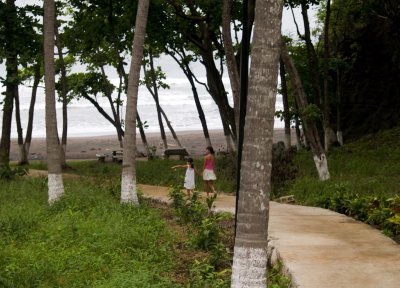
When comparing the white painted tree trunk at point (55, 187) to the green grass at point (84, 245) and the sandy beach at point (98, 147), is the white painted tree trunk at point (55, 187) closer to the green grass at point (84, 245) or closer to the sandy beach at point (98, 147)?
the green grass at point (84, 245)

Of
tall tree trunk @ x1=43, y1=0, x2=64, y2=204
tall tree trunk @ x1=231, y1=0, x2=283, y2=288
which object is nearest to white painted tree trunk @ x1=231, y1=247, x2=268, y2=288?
tall tree trunk @ x1=231, y1=0, x2=283, y2=288

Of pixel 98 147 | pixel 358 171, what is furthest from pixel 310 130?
pixel 98 147

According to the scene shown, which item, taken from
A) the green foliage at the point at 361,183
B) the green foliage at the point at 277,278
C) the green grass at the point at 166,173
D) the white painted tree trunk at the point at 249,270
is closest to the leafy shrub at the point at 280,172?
the green foliage at the point at 361,183

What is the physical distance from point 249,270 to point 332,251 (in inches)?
140

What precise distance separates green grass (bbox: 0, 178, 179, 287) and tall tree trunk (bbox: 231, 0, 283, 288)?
2.51 metres

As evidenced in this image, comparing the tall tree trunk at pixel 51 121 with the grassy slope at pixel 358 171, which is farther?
the grassy slope at pixel 358 171

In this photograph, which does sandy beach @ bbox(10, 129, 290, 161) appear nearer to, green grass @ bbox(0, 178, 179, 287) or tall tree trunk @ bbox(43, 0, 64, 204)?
tall tree trunk @ bbox(43, 0, 64, 204)

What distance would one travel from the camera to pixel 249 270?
6.20 meters

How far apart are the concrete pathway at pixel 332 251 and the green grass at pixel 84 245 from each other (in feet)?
5.48

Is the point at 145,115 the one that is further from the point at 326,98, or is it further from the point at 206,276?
the point at 206,276

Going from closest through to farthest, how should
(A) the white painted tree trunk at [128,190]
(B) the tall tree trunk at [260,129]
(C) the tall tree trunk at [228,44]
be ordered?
(B) the tall tree trunk at [260,129] → (A) the white painted tree trunk at [128,190] → (C) the tall tree trunk at [228,44]

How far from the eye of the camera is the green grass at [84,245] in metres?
8.54

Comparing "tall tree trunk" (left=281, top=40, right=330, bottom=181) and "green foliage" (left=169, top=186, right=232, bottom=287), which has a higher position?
"tall tree trunk" (left=281, top=40, right=330, bottom=181)

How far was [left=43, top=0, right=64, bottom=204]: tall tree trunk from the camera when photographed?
14.8m
